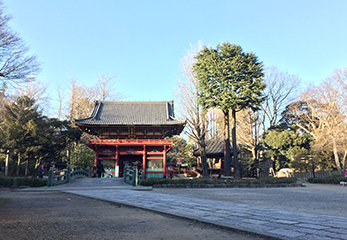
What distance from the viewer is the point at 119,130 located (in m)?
24.4

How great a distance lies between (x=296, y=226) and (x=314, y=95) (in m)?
27.2

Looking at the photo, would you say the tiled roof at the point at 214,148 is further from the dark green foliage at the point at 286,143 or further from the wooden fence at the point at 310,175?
the wooden fence at the point at 310,175

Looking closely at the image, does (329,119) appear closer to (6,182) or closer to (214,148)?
(214,148)

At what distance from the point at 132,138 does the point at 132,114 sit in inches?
131

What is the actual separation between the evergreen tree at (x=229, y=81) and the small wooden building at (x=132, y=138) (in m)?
4.17

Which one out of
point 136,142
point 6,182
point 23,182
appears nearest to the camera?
point 23,182

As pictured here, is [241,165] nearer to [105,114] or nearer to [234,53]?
[234,53]

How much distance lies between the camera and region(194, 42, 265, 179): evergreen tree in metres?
22.7

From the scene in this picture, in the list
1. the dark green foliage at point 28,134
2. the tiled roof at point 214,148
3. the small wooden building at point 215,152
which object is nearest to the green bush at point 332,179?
the small wooden building at point 215,152

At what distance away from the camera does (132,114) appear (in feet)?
87.3

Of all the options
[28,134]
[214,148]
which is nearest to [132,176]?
[28,134]

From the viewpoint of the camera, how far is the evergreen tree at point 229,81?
74.6 ft

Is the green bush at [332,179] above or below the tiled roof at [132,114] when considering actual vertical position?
below

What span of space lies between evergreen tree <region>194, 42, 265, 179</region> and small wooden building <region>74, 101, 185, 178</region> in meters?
4.17
